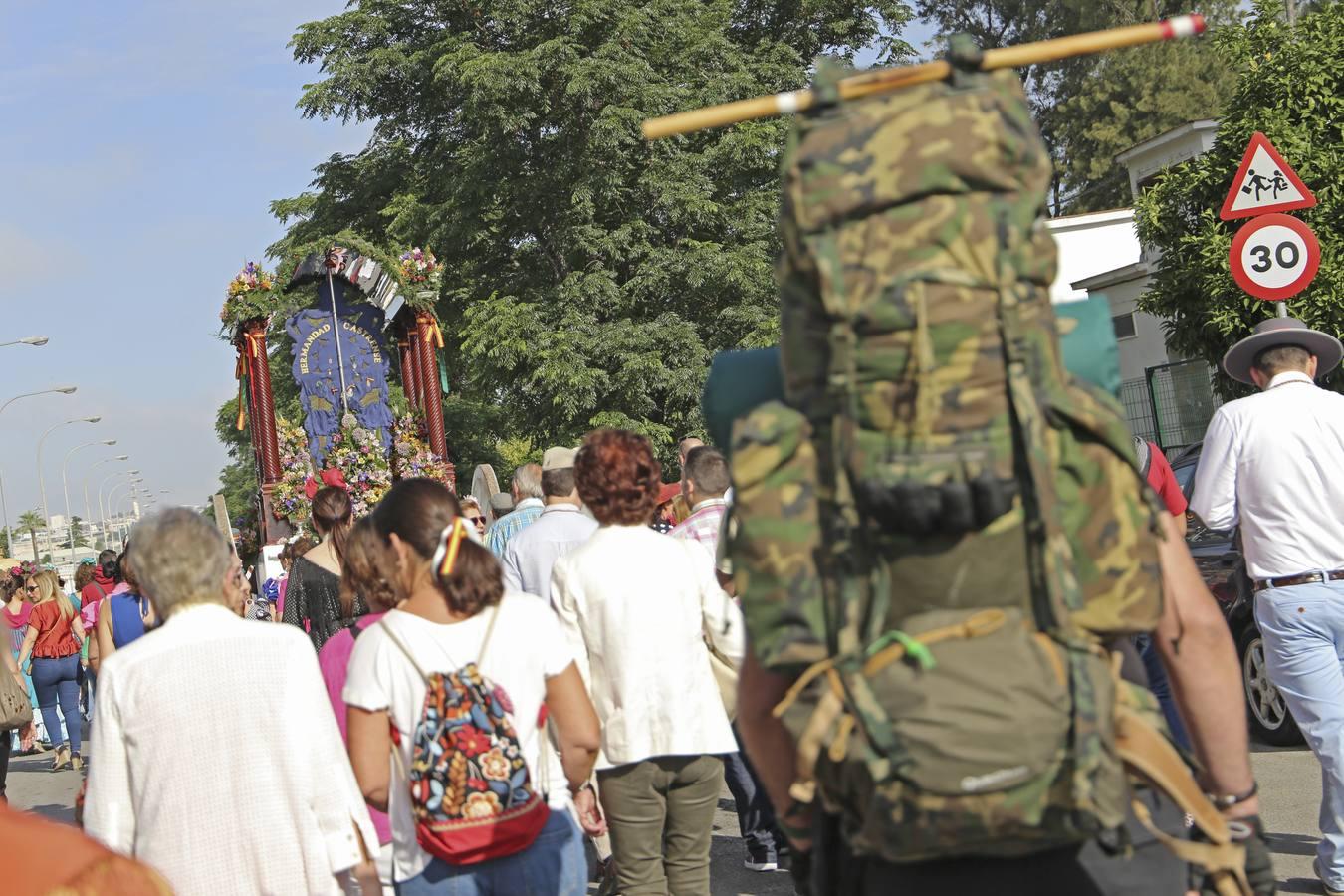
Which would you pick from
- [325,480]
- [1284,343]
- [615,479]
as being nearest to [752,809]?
[615,479]

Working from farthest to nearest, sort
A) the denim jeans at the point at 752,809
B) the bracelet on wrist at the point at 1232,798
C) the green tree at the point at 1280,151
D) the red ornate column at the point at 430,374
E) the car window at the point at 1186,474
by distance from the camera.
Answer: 1. the red ornate column at the point at 430,374
2. the green tree at the point at 1280,151
3. the car window at the point at 1186,474
4. the denim jeans at the point at 752,809
5. the bracelet on wrist at the point at 1232,798

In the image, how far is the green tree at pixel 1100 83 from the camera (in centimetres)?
4834

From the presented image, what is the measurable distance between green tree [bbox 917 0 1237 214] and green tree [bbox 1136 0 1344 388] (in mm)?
30277

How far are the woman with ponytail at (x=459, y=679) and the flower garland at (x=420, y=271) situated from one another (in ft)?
60.6

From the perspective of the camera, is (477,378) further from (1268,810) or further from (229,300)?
(1268,810)

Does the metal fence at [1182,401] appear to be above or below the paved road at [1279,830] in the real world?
above

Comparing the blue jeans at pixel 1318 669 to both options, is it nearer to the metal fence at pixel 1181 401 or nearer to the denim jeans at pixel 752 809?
the denim jeans at pixel 752 809

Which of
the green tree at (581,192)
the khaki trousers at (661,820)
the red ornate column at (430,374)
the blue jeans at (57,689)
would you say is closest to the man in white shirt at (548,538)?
the khaki trousers at (661,820)

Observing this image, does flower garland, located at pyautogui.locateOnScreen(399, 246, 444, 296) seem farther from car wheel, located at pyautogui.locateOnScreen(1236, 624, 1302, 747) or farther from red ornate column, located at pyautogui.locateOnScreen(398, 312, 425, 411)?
car wheel, located at pyautogui.locateOnScreen(1236, 624, 1302, 747)

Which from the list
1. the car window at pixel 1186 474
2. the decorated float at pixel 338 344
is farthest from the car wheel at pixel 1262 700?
the decorated float at pixel 338 344

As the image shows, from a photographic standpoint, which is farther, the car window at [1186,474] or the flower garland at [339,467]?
the flower garland at [339,467]

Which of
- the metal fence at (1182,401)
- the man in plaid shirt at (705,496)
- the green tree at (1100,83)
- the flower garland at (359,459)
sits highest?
the green tree at (1100,83)

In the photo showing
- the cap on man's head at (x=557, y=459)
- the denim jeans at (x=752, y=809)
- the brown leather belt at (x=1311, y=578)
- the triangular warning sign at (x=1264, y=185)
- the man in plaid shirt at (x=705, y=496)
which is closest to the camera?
the brown leather belt at (x=1311, y=578)

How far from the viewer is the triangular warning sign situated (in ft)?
31.4
